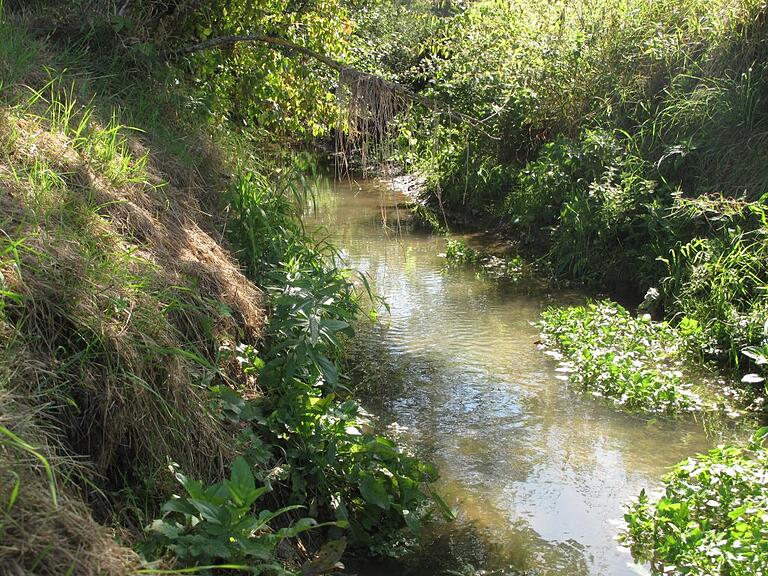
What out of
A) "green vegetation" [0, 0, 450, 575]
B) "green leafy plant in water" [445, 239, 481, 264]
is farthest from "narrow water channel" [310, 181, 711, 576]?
"green leafy plant in water" [445, 239, 481, 264]

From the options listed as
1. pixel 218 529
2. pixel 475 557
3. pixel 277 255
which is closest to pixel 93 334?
pixel 218 529

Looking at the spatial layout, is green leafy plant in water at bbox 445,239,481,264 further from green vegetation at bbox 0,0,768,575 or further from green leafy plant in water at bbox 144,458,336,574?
green leafy plant in water at bbox 144,458,336,574

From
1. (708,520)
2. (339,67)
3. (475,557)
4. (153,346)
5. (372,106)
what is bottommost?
(475,557)

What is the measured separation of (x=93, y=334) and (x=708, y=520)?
311cm

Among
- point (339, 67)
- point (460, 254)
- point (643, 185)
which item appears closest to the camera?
point (339, 67)

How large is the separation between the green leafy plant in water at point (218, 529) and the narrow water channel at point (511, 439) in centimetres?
112

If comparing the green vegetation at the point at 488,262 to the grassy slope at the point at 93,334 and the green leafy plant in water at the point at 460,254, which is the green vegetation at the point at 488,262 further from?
the grassy slope at the point at 93,334

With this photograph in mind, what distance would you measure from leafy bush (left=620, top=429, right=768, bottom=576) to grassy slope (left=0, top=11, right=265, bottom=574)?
221 cm

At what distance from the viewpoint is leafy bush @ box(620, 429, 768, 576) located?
12.6 ft

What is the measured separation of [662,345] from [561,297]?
6.79 feet

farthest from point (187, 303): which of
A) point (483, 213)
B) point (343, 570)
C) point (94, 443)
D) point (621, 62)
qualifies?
point (483, 213)

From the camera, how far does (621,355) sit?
694 cm

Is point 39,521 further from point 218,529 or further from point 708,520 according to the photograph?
point 708,520

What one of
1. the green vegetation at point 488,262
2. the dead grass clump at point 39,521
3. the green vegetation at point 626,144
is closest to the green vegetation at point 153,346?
the dead grass clump at point 39,521
